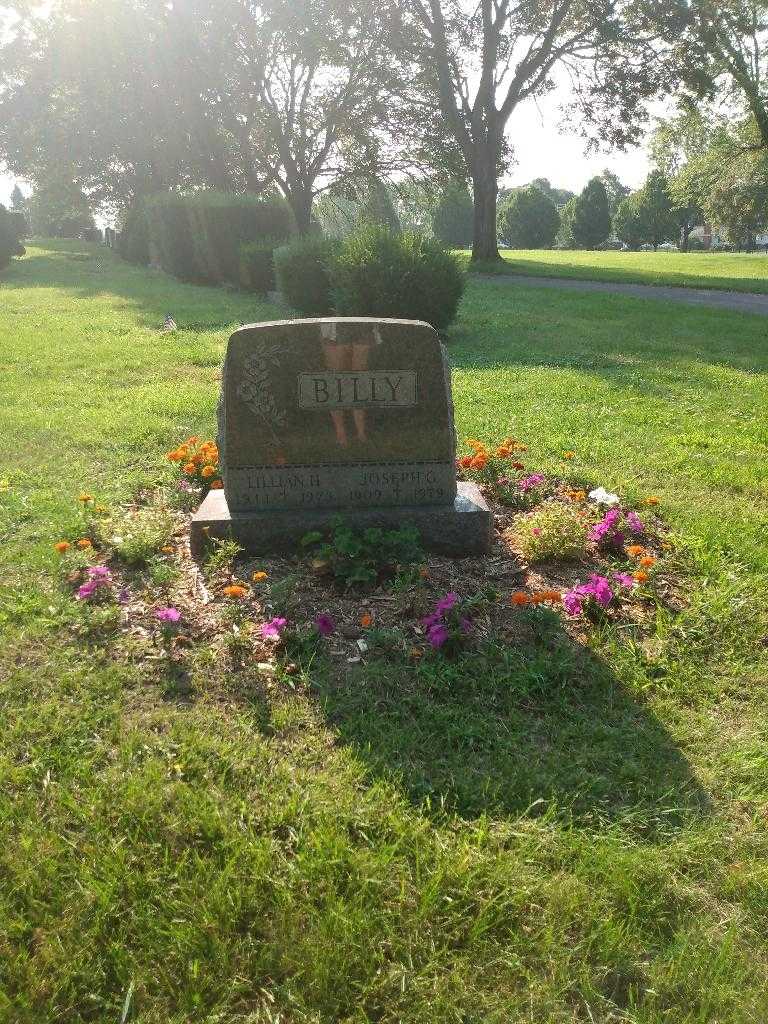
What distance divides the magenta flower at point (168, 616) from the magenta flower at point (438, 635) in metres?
1.07

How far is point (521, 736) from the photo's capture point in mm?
2656

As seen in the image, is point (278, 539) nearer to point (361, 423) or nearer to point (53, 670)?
point (361, 423)

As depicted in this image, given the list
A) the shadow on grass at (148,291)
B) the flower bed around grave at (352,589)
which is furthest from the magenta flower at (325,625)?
the shadow on grass at (148,291)

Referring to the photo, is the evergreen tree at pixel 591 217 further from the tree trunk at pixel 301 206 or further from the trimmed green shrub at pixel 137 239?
the trimmed green shrub at pixel 137 239

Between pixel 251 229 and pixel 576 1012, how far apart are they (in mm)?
19645

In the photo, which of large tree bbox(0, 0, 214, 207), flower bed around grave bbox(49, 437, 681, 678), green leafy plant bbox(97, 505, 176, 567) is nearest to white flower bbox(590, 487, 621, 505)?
flower bed around grave bbox(49, 437, 681, 678)

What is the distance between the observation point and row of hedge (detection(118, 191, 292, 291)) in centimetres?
1877

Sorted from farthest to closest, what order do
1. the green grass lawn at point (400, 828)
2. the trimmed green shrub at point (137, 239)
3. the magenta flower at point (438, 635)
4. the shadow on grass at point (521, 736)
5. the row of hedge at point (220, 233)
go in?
the trimmed green shrub at point (137, 239) < the row of hedge at point (220, 233) < the magenta flower at point (438, 635) < the shadow on grass at point (521, 736) < the green grass lawn at point (400, 828)

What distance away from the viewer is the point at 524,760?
2.54 metres

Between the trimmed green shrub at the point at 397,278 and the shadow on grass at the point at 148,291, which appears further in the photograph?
the shadow on grass at the point at 148,291

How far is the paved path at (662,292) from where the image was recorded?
15.8 m

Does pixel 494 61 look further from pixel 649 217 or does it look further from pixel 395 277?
pixel 649 217

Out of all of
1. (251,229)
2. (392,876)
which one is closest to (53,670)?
(392,876)

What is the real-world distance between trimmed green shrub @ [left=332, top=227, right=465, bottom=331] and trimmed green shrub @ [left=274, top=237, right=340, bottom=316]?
5.21 feet
